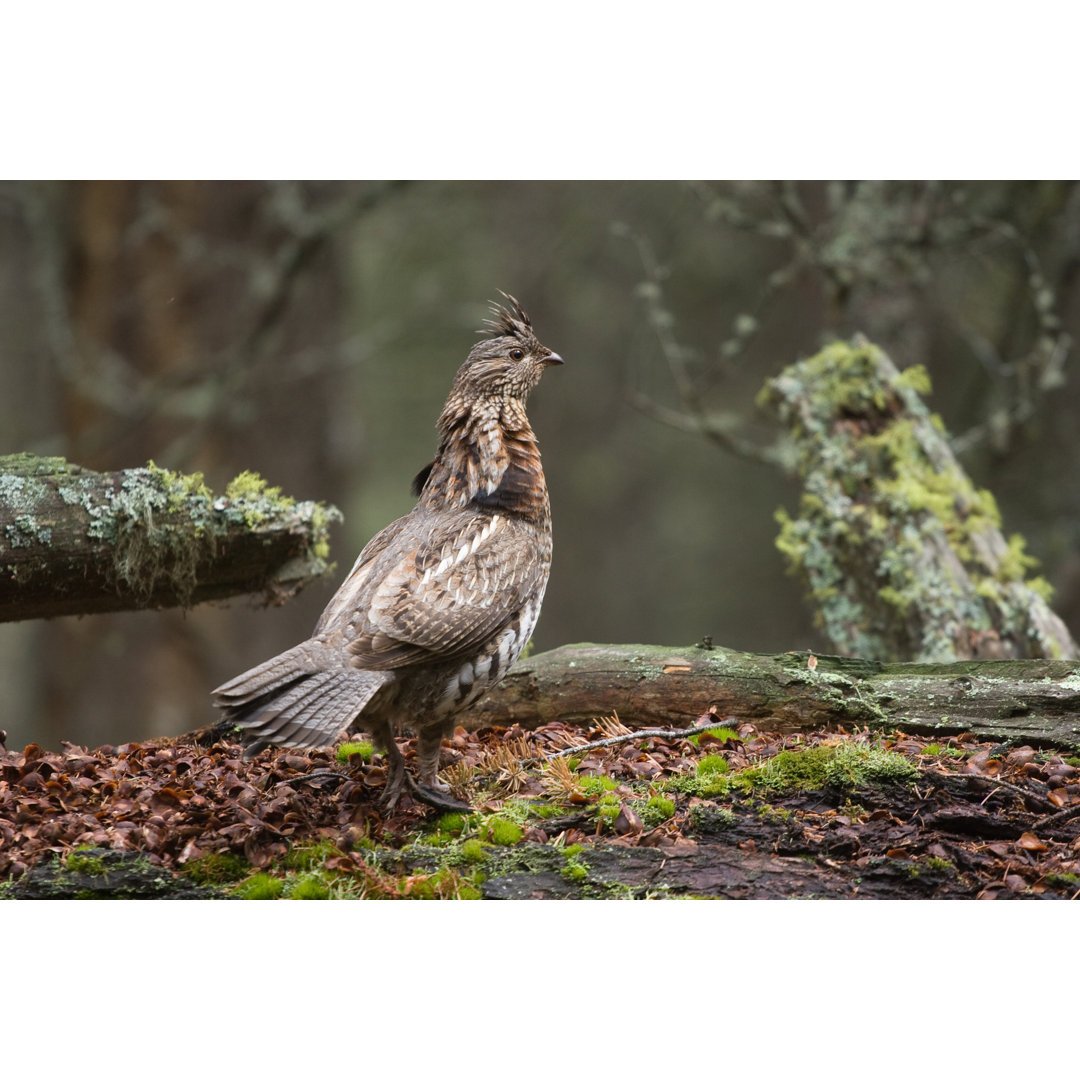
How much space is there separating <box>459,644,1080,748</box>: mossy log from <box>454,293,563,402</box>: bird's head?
1524 millimetres

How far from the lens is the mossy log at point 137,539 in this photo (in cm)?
540

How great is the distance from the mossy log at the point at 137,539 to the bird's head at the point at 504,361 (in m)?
1.27

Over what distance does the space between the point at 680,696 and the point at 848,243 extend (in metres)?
5.39

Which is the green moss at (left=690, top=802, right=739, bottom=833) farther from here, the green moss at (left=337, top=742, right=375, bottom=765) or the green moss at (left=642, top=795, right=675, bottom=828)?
the green moss at (left=337, top=742, right=375, bottom=765)

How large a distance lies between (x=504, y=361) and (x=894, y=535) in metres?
3.19

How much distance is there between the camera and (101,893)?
3973 mm

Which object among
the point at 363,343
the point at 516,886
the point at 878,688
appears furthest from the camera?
the point at 363,343

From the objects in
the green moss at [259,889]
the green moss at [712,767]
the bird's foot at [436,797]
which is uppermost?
the green moss at [712,767]

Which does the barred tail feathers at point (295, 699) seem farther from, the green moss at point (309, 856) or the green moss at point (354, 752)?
the green moss at point (354, 752)

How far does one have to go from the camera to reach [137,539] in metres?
5.64

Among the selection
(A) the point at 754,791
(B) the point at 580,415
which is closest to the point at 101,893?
(A) the point at 754,791

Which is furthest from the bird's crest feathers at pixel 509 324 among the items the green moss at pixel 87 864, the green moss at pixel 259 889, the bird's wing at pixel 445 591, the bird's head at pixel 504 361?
the green moss at pixel 87 864

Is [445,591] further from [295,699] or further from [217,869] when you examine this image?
[217,869]

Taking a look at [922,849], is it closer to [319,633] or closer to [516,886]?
[516,886]
